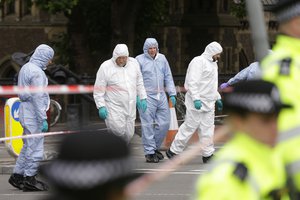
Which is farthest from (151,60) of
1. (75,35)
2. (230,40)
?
(230,40)

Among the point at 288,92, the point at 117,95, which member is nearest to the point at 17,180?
the point at 117,95

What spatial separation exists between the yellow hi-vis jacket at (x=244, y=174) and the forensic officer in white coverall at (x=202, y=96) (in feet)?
38.0

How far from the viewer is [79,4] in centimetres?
3062

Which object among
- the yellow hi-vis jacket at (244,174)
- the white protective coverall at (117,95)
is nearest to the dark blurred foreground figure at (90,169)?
the yellow hi-vis jacket at (244,174)

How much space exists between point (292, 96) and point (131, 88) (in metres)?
10.3

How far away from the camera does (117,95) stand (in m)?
14.6

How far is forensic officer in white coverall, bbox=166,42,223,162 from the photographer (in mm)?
15641

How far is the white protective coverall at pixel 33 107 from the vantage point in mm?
12672

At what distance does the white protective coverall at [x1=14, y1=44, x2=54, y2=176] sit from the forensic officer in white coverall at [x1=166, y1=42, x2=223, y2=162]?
3170mm

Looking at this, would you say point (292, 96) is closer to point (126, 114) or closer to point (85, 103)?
point (126, 114)

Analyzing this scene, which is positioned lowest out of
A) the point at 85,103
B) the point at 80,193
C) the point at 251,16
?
the point at 85,103

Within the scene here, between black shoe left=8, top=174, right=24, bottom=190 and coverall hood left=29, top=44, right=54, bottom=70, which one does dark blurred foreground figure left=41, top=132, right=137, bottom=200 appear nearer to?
coverall hood left=29, top=44, right=54, bottom=70

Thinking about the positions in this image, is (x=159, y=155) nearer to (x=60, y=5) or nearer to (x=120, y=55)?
(x=120, y=55)

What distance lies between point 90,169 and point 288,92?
4.96 feet
